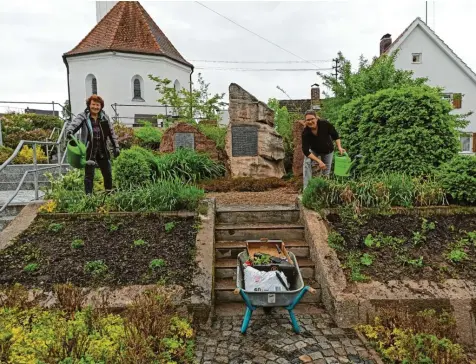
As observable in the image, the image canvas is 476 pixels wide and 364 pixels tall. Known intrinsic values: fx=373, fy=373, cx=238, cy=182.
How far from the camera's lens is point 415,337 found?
3.21m

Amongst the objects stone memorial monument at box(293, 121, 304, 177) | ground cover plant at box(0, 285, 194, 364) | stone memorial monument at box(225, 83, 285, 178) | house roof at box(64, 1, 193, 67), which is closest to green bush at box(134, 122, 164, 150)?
stone memorial monument at box(225, 83, 285, 178)

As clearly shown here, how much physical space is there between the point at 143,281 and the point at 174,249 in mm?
725

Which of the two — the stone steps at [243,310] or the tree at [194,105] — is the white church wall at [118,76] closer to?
the tree at [194,105]

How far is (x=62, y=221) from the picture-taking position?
223 inches

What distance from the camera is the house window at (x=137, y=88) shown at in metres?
23.1

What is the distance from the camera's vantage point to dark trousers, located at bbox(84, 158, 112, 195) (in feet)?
20.5

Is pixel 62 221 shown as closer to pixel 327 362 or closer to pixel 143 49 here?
pixel 327 362

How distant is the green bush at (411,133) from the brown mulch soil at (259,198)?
1.73 m

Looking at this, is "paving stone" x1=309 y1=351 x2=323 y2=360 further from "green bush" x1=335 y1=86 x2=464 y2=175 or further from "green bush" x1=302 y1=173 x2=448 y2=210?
"green bush" x1=335 y1=86 x2=464 y2=175

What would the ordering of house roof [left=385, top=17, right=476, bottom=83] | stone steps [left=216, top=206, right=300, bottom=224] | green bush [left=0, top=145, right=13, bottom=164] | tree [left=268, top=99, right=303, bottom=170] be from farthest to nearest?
house roof [left=385, top=17, right=476, bottom=83]
tree [left=268, top=99, right=303, bottom=170]
green bush [left=0, top=145, right=13, bottom=164]
stone steps [left=216, top=206, right=300, bottom=224]

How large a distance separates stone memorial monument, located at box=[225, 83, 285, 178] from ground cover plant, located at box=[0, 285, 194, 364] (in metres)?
6.43

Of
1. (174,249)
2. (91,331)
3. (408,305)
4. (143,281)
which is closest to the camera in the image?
(91,331)

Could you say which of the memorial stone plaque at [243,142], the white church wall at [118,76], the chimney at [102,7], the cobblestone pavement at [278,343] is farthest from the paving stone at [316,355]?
the chimney at [102,7]

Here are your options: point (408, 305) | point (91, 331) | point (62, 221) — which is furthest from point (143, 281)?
point (408, 305)
